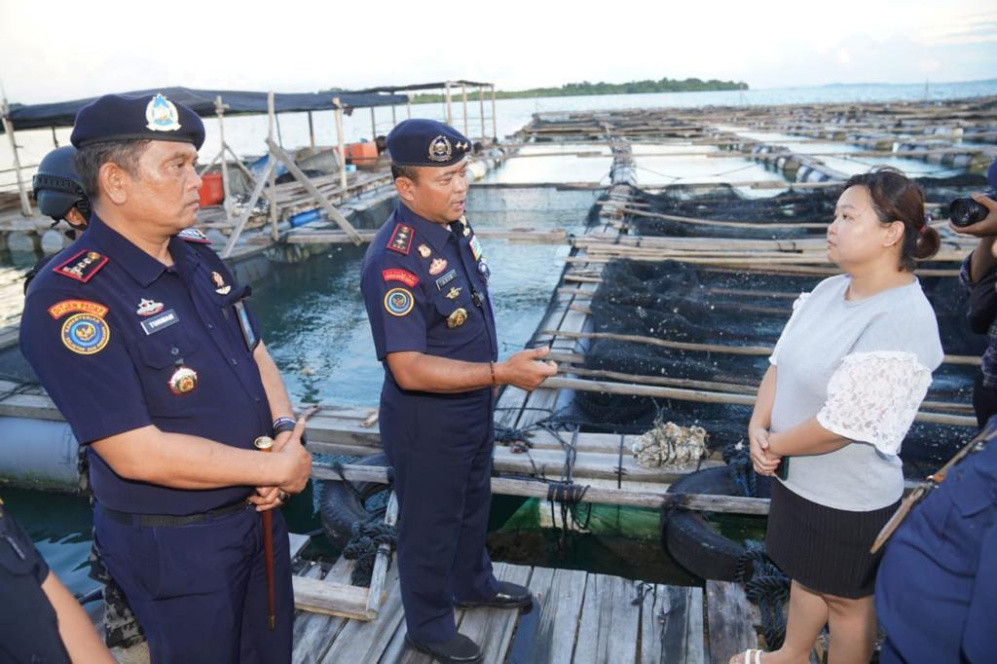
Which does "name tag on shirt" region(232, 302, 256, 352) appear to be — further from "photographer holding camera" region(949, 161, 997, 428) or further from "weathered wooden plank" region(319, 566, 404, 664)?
"photographer holding camera" region(949, 161, 997, 428)

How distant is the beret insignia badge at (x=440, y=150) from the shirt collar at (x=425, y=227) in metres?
0.23

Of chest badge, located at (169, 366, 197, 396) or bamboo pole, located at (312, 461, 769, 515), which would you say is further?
bamboo pole, located at (312, 461, 769, 515)

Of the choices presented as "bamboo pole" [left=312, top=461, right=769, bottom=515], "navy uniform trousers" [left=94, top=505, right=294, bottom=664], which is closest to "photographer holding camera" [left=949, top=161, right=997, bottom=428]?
"bamboo pole" [left=312, top=461, right=769, bottom=515]

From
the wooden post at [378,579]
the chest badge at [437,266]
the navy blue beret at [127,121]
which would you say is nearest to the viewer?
the navy blue beret at [127,121]

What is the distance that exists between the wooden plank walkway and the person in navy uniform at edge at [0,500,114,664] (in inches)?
62.1

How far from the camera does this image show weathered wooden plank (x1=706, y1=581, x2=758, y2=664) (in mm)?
2514

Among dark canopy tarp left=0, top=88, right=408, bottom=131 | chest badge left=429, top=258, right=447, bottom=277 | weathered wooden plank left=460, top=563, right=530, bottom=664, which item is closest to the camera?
chest badge left=429, top=258, right=447, bottom=277

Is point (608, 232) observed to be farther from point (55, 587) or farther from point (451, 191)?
point (55, 587)

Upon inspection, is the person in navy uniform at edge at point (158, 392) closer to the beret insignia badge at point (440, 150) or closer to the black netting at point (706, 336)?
the beret insignia badge at point (440, 150)

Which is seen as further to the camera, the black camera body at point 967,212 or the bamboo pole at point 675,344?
the bamboo pole at point 675,344

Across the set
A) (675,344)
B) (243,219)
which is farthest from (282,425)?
(243,219)

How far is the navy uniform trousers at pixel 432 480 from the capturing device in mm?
2268

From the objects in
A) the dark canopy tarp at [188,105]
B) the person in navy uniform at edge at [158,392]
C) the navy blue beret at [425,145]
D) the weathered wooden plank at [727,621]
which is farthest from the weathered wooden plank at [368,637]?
the dark canopy tarp at [188,105]

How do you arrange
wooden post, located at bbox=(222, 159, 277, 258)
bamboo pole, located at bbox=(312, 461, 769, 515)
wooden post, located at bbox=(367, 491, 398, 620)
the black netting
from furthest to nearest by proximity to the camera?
wooden post, located at bbox=(222, 159, 277, 258) < the black netting < bamboo pole, located at bbox=(312, 461, 769, 515) < wooden post, located at bbox=(367, 491, 398, 620)
